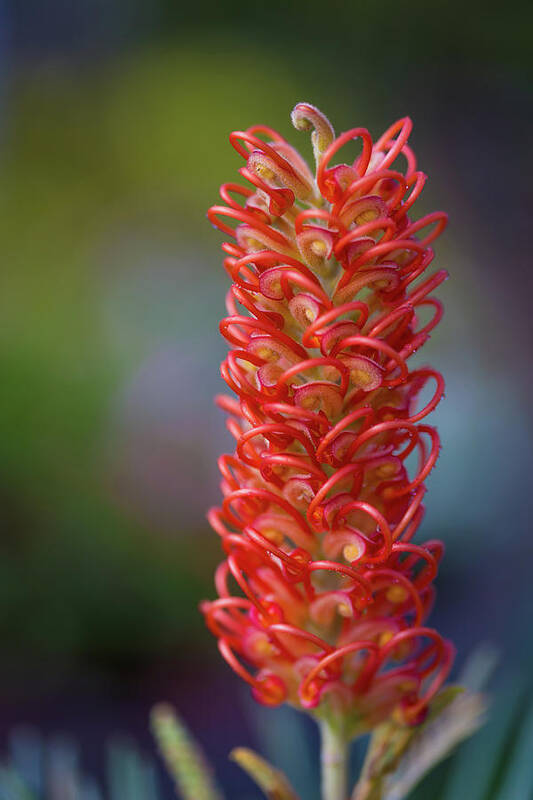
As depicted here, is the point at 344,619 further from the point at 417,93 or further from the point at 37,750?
the point at 417,93

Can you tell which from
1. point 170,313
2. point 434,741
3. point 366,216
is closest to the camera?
point 366,216

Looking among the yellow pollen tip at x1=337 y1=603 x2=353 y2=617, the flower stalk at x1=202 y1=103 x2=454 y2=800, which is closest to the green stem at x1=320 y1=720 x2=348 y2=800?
the flower stalk at x1=202 y1=103 x2=454 y2=800

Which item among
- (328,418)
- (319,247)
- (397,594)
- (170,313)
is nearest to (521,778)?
(397,594)

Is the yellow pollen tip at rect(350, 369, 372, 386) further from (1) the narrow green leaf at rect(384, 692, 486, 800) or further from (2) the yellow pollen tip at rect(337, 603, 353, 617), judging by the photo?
(1) the narrow green leaf at rect(384, 692, 486, 800)

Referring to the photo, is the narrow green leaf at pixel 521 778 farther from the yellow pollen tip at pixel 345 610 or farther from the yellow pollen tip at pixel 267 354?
the yellow pollen tip at pixel 267 354

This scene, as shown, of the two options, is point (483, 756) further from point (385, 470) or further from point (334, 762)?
point (385, 470)

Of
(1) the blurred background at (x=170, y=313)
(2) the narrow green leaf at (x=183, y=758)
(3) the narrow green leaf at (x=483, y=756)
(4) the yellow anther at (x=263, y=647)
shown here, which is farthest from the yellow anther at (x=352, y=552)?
(1) the blurred background at (x=170, y=313)
